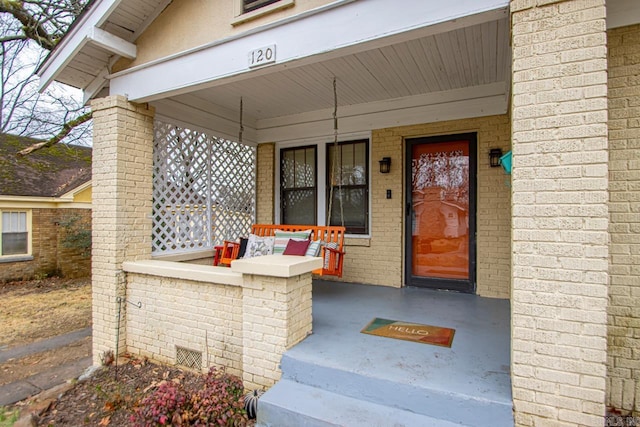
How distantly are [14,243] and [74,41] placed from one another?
27.3 ft

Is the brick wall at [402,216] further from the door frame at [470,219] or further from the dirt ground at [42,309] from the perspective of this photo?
the dirt ground at [42,309]

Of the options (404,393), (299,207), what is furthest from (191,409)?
(299,207)

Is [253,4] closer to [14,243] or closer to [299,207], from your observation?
[299,207]

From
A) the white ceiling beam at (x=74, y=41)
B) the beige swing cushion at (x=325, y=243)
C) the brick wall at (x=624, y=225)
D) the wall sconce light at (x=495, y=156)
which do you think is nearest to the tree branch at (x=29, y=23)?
the white ceiling beam at (x=74, y=41)

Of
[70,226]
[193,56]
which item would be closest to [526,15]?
[193,56]

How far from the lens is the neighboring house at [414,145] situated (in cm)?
192

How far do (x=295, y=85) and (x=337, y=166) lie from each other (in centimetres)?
151

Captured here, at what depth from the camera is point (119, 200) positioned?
150 inches

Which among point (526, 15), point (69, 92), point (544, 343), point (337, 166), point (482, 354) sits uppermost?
point (69, 92)

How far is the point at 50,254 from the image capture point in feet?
32.0

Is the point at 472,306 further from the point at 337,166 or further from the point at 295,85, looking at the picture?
the point at 295,85

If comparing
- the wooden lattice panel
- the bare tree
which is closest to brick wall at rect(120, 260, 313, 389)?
the wooden lattice panel

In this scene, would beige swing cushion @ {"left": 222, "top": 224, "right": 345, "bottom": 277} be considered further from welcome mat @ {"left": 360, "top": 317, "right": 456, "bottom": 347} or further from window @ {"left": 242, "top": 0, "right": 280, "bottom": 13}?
window @ {"left": 242, "top": 0, "right": 280, "bottom": 13}

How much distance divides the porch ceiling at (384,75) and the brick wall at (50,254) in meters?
7.87
